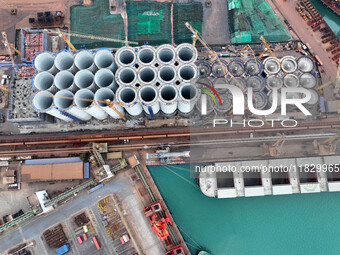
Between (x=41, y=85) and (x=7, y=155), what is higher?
(x=41, y=85)

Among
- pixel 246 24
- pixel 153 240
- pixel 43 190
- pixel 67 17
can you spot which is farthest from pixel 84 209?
pixel 246 24

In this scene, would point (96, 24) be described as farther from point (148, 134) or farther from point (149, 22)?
point (148, 134)

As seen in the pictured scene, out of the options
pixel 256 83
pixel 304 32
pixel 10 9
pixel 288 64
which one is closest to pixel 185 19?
pixel 256 83

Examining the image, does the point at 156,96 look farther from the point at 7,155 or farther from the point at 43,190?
the point at 7,155

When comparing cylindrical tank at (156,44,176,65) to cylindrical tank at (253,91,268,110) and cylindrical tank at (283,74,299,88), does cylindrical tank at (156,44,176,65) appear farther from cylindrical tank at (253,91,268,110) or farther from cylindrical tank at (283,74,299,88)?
cylindrical tank at (283,74,299,88)

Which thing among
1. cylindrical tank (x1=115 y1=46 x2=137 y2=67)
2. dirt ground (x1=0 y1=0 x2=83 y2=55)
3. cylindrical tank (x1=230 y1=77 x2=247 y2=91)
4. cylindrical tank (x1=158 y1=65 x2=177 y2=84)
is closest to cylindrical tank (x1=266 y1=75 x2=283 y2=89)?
cylindrical tank (x1=230 y1=77 x2=247 y2=91)

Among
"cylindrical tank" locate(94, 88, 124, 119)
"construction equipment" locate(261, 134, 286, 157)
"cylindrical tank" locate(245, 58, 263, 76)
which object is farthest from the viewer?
"cylindrical tank" locate(245, 58, 263, 76)
